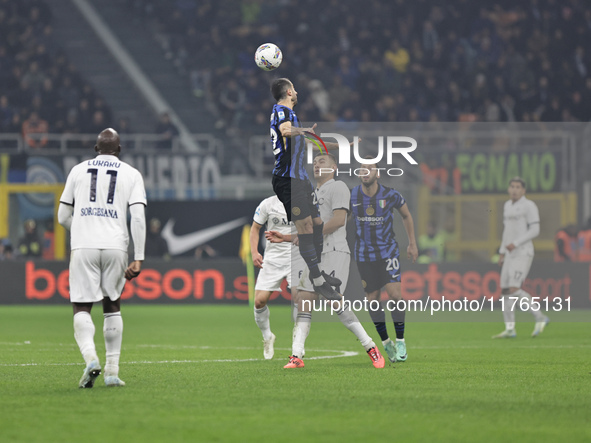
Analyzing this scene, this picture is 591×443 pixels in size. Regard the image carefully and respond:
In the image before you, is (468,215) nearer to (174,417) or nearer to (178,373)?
(178,373)

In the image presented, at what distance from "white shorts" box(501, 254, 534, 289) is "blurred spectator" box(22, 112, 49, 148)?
12570mm

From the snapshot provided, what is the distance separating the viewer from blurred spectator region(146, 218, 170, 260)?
73.9 ft

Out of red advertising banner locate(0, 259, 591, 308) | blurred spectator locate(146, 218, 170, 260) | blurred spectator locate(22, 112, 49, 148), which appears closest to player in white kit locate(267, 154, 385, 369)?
red advertising banner locate(0, 259, 591, 308)

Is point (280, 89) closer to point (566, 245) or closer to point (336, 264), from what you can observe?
point (336, 264)

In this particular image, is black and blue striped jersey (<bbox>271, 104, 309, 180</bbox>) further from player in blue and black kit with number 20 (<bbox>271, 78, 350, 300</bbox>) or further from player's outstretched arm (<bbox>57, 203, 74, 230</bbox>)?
player's outstretched arm (<bbox>57, 203, 74, 230</bbox>)

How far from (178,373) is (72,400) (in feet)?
6.89

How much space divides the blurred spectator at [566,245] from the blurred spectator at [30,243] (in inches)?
448

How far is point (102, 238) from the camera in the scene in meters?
7.51

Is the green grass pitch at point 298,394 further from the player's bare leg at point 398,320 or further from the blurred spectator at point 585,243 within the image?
the blurred spectator at point 585,243

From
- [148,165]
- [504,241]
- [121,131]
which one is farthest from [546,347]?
[121,131]

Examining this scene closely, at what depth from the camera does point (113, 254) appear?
24.7 feet

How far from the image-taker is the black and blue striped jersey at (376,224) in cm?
1049

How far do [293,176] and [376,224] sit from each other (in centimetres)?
173

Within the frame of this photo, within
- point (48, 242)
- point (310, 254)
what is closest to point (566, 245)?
point (48, 242)
